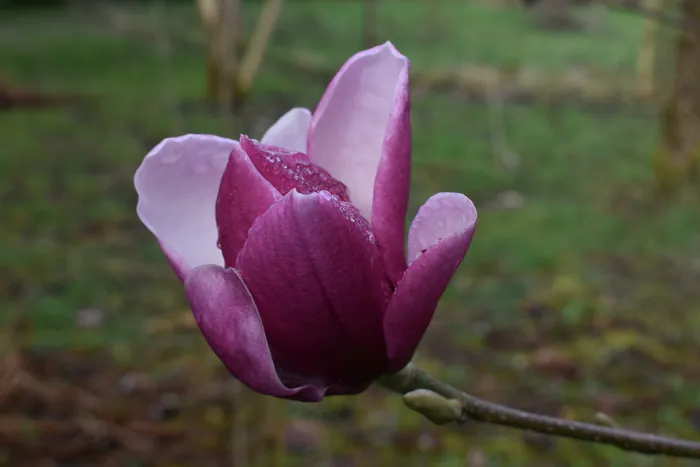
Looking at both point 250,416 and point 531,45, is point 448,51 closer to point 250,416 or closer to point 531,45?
point 531,45

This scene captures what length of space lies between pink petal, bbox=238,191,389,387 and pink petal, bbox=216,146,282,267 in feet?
0.06

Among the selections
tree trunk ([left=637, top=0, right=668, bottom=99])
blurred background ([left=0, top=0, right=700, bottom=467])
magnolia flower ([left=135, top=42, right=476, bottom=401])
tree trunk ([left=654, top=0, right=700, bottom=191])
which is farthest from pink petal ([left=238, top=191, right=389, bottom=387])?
tree trunk ([left=637, top=0, right=668, bottom=99])

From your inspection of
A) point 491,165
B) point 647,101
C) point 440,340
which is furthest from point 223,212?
point 647,101

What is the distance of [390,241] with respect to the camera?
318 millimetres

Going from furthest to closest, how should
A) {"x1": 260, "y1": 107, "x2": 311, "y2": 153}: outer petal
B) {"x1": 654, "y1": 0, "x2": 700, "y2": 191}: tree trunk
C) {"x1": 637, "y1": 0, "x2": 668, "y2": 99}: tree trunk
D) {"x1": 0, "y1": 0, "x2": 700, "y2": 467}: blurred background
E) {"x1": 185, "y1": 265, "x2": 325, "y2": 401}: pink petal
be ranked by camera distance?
{"x1": 637, "y1": 0, "x2": 668, "y2": 99}: tree trunk → {"x1": 654, "y1": 0, "x2": 700, "y2": 191}: tree trunk → {"x1": 0, "y1": 0, "x2": 700, "y2": 467}: blurred background → {"x1": 260, "y1": 107, "x2": 311, "y2": 153}: outer petal → {"x1": 185, "y1": 265, "x2": 325, "y2": 401}: pink petal

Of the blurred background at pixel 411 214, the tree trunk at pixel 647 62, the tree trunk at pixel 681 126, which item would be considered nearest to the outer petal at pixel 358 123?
the blurred background at pixel 411 214

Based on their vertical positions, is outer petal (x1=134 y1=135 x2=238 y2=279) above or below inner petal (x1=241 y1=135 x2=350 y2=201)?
below

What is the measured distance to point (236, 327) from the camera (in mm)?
274

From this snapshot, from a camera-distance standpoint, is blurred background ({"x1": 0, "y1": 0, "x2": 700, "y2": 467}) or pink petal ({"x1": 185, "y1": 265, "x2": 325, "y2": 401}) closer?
pink petal ({"x1": 185, "y1": 265, "x2": 325, "y2": 401})

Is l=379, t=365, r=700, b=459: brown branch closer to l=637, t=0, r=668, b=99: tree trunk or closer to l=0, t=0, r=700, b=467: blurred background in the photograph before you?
l=0, t=0, r=700, b=467: blurred background

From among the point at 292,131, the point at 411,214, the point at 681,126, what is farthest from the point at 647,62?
the point at 292,131

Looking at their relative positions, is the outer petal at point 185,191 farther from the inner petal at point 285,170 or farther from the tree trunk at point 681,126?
the tree trunk at point 681,126

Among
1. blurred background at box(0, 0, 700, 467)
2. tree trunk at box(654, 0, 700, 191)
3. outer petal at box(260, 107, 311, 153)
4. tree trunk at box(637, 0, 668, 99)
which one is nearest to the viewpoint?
outer petal at box(260, 107, 311, 153)

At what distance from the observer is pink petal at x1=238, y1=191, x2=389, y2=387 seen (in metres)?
0.27
